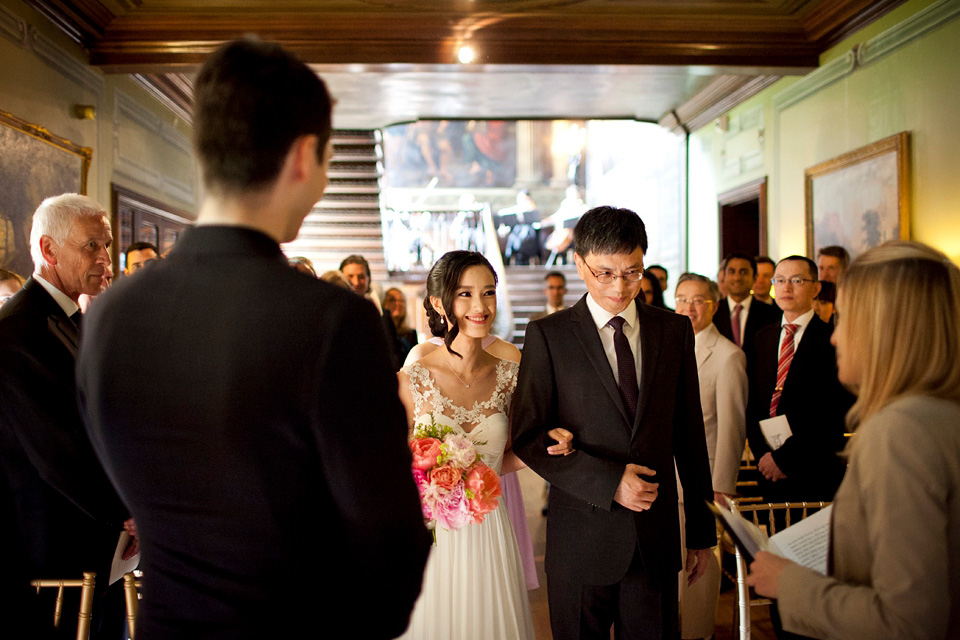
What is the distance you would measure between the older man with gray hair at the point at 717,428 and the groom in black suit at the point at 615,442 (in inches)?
51.8

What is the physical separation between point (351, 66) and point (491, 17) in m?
1.54

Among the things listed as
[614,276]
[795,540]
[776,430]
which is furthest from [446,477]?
[776,430]

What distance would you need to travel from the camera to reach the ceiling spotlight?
732 cm

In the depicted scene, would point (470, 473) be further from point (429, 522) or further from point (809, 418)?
point (809, 418)

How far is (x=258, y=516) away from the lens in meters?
0.93

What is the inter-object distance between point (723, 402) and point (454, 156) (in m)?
18.7

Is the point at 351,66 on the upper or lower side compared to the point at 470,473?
upper

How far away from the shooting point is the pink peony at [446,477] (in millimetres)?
2240

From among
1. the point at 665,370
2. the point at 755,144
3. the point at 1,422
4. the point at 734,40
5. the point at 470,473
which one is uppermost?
the point at 734,40

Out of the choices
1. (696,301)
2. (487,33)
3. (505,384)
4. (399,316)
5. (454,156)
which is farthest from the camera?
(454,156)

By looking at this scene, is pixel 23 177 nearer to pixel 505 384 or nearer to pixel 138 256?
pixel 138 256

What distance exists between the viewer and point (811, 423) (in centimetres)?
364

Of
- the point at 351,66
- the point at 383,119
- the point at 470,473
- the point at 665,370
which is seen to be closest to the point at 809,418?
the point at 665,370

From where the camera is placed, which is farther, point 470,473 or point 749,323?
point 749,323
